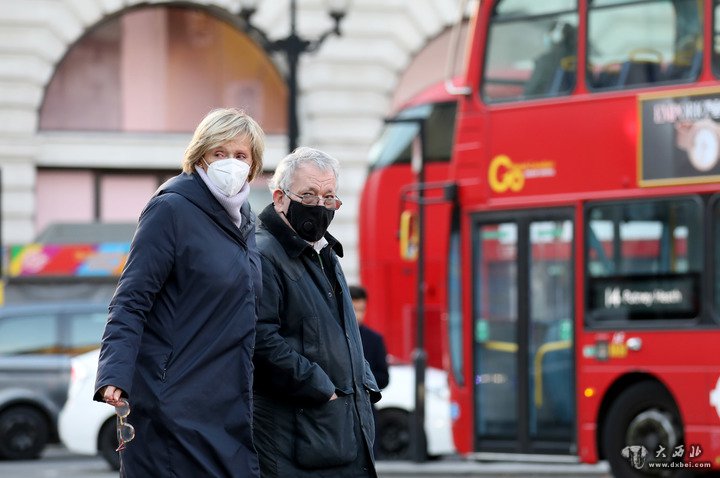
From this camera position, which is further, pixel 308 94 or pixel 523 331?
pixel 308 94

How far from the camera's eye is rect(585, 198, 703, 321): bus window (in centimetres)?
1180

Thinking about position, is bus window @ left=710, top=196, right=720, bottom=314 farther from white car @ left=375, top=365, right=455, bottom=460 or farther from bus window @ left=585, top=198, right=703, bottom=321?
white car @ left=375, top=365, right=455, bottom=460

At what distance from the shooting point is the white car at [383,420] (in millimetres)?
15508

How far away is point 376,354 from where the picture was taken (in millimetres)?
9586

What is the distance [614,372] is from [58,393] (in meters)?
7.13

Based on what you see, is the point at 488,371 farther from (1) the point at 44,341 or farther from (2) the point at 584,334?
(1) the point at 44,341

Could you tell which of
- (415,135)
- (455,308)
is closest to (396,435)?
(455,308)

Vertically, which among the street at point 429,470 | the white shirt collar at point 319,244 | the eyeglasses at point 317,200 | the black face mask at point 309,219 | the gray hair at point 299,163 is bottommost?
the street at point 429,470

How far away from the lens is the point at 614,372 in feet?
40.0

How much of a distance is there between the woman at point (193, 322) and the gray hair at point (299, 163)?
0.34m

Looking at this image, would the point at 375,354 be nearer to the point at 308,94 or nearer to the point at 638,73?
the point at 638,73

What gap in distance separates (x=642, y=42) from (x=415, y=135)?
8296mm

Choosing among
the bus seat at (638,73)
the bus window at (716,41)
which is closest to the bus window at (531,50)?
the bus seat at (638,73)

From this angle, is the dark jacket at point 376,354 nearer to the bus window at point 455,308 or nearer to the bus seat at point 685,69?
the bus seat at point 685,69
